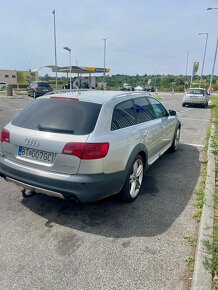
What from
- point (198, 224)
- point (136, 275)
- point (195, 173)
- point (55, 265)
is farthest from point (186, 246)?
point (195, 173)

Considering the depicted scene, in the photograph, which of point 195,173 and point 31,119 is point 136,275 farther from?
point 195,173

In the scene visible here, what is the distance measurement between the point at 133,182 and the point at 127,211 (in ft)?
1.50

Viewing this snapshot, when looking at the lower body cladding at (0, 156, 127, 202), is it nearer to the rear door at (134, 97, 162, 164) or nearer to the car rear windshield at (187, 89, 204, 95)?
the rear door at (134, 97, 162, 164)

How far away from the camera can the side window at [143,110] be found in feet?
13.0

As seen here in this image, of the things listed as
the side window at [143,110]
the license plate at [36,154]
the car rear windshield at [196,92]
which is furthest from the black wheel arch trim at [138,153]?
the car rear windshield at [196,92]

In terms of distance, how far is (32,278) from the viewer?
2215mm

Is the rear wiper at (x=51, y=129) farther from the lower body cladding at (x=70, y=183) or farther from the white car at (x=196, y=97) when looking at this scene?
the white car at (x=196, y=97)

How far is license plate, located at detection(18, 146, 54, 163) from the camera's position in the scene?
112 inches

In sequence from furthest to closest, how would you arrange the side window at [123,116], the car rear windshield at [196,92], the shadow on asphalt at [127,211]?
the car rear windshield at [196,92]
the side window at [123,116]
the shadow on asphalt at [127,211]

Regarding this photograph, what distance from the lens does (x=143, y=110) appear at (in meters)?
4.20

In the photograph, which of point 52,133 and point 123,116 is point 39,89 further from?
point 52,133

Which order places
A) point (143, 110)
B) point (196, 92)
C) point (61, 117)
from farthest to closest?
point (196, 92)
point (143, 110)
point (61, 117)

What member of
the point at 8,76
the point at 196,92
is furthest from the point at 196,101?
the point at 8,76

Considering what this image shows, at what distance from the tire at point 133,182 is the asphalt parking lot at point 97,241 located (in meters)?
0.14
